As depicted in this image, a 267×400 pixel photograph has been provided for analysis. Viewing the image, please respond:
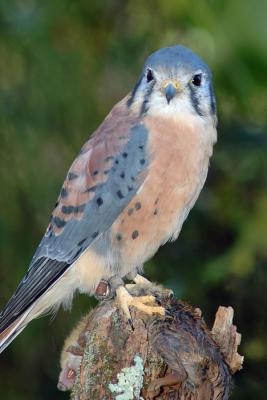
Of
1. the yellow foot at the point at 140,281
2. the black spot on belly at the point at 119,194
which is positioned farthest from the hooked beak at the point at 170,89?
the yellow foot at the point at 140,281

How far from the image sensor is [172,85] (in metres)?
5.35

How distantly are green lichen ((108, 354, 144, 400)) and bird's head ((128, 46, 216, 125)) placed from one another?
6.40ft

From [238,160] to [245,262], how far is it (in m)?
0.75

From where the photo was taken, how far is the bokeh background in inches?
261

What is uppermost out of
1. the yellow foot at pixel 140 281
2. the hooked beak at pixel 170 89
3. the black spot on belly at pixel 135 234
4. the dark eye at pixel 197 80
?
the dark eye at pixel 197 80

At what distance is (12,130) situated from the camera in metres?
6.96

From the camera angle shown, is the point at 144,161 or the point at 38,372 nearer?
the point at 144,161

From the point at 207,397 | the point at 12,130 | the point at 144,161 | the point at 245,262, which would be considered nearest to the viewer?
the point at 207,397

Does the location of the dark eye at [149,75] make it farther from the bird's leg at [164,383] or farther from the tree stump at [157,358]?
the bird's leg at [164,383]

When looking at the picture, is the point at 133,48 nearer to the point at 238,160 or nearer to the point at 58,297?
the point at 238,160

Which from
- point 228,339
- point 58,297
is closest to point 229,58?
point 58,297

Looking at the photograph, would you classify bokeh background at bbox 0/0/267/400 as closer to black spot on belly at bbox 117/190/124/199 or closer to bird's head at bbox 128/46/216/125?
bird's head at bbox 128/46/216/125

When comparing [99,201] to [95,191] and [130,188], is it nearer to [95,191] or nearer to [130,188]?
[95,191]

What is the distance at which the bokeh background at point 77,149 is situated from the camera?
21.8 ft
